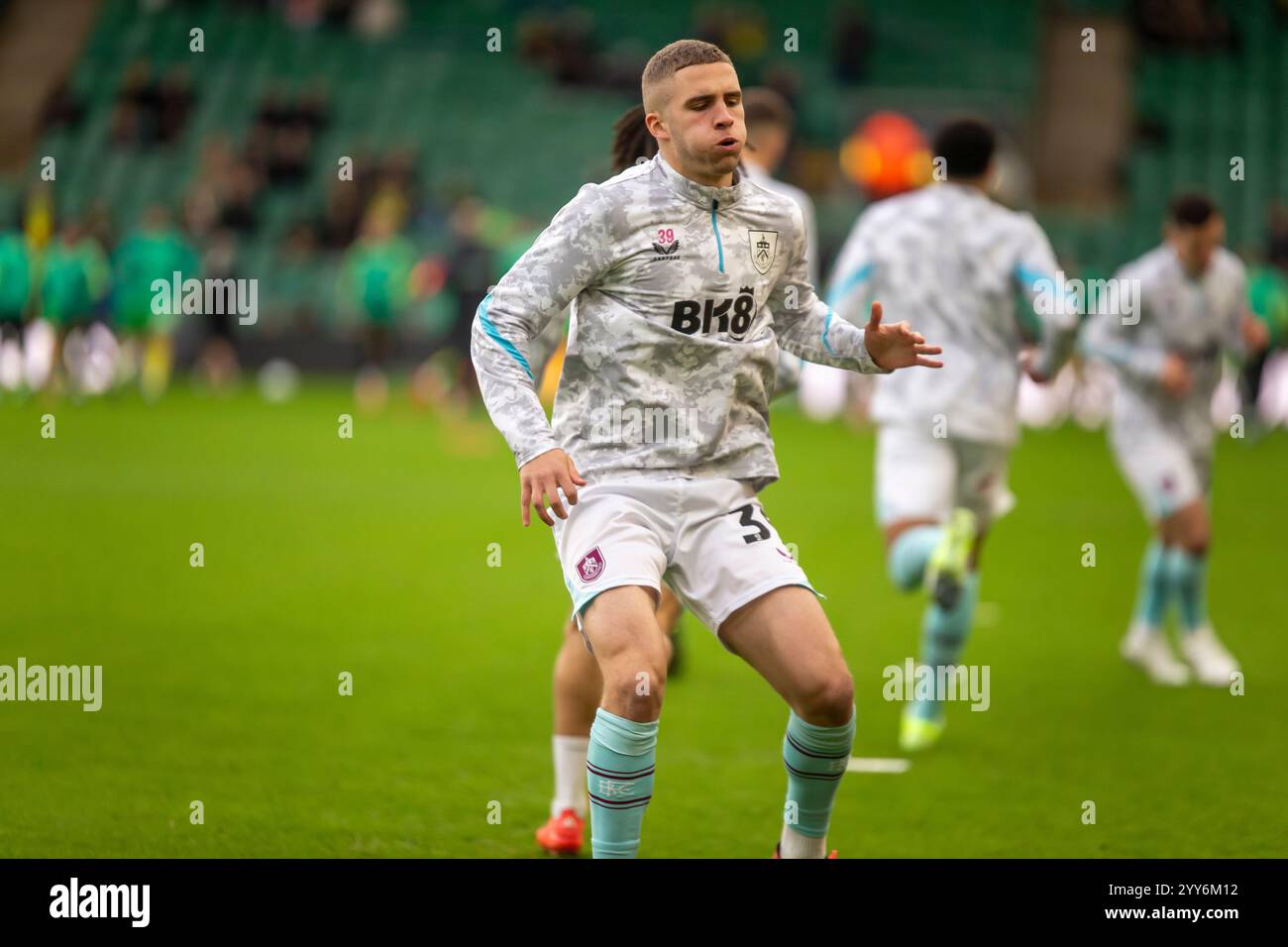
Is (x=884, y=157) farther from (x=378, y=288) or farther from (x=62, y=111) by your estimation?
(x=62, y=111)

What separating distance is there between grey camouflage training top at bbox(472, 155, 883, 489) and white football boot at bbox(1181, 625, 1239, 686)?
182 inches

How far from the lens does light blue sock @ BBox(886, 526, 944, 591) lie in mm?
6961

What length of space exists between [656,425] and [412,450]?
1432cm

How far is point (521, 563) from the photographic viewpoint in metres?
12.1

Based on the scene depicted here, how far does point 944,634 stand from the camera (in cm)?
722

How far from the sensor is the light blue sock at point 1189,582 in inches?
352

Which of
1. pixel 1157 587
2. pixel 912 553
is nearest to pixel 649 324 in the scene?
pixel 912 553

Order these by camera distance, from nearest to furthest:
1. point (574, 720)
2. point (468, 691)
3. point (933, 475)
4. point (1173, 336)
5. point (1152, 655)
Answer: point (574, 720), point (933, 475), point (468, 691), point (1173, 336), point (1152, 655)

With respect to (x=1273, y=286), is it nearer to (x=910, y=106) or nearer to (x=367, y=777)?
(x=910, y=106)

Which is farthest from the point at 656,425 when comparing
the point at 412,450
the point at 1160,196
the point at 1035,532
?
the point at 1160,196

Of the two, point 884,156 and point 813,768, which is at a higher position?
point 884,156

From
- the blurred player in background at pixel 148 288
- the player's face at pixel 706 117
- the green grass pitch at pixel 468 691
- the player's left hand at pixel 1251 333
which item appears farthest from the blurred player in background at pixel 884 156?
the player's face at pixel 706 117

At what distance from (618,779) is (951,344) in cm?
336
